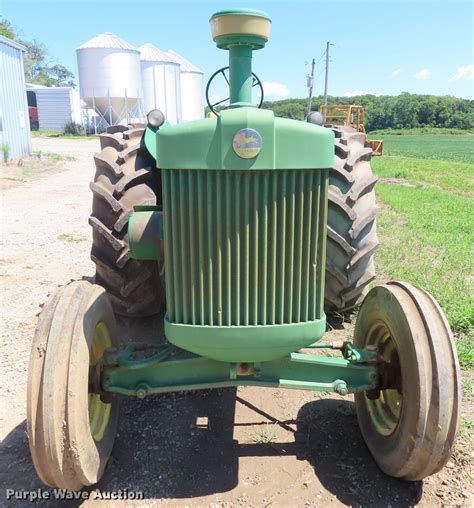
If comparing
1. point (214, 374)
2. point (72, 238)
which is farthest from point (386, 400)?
point (72, 238)

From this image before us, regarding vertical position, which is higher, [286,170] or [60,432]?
[286,170]

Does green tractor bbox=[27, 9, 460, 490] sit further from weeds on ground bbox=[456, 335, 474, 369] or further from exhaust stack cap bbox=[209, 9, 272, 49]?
weeds on ground bbox=[456, 335, 474, 369]

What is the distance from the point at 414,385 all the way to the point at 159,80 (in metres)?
40.5

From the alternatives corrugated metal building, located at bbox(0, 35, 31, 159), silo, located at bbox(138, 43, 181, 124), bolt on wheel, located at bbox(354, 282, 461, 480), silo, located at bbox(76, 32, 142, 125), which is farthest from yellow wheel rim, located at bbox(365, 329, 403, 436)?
silo, located at bbox(138, 43, 181, 124)

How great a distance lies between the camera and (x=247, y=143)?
205cm

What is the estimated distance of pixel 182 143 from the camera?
2096 mm

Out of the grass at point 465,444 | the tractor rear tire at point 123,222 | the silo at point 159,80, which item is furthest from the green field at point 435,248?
the silo at point 159,80

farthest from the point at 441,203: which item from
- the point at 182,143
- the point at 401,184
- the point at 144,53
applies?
the point at 144,53

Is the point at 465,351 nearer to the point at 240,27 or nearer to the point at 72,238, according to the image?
the point at 240,27

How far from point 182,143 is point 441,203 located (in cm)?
1013

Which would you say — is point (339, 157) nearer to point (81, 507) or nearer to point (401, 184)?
point (81, 507)

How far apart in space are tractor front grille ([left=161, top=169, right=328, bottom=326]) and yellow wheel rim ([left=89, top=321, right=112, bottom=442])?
62 cm

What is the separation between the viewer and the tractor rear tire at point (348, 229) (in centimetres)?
351

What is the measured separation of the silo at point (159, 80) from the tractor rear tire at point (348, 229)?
Result: 37.1 metres
